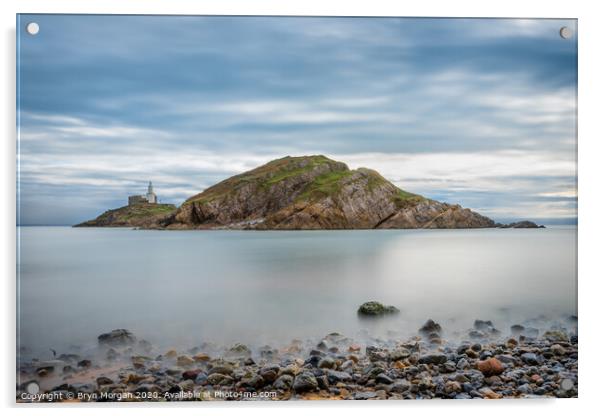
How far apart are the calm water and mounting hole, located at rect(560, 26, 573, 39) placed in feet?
5.77

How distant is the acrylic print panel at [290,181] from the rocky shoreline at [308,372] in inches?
0.6

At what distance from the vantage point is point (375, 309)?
377cm

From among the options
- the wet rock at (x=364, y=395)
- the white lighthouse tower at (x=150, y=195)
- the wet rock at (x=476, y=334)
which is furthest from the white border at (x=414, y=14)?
the white lighthouse tower at (x=150, y=195)

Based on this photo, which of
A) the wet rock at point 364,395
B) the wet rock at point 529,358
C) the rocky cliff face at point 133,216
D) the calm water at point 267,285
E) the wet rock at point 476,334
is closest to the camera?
the wet rock at point 364,395

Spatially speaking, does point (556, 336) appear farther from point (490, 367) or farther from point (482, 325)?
point (490, 367)

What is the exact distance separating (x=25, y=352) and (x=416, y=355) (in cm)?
Answer: 336

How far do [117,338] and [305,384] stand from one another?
1.69 m

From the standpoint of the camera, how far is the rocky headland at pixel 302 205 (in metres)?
3.88

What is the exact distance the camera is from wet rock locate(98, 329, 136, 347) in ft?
11.5

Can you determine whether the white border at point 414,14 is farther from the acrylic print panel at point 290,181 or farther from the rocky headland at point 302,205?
the rocky headland at point 302,205

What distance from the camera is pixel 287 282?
4.07 meters

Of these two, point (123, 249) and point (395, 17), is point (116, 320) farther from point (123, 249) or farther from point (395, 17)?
point (395, 17)

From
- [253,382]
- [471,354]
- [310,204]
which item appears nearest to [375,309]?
[471,354]

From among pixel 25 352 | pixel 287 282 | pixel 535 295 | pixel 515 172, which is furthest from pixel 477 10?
pixel 25 352
